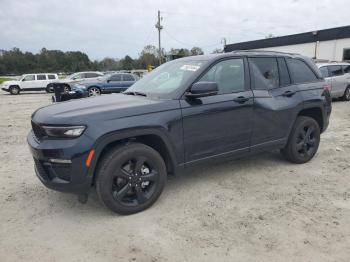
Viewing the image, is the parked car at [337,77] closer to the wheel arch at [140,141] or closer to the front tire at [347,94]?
the front tire at [347,94]

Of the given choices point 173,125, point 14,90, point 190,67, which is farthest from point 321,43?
point 173,125

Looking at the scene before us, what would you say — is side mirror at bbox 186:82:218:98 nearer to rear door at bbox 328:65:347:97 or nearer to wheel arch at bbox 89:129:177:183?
wheel arch at bbox 89:129:177:183

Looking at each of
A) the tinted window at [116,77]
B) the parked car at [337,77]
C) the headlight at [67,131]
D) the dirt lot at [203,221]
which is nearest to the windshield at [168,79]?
the headlight at [67,131]

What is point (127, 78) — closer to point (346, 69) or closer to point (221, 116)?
point (346, 69)

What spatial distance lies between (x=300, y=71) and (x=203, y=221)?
310cm

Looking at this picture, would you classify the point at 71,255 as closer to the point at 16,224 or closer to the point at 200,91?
the point at 16,224

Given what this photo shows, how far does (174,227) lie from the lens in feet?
10.9

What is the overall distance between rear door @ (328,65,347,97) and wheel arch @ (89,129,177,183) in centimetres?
1098

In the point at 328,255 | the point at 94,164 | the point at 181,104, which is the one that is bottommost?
the point at 328,255

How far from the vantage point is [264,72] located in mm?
4645

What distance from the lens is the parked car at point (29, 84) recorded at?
2425 centimetres

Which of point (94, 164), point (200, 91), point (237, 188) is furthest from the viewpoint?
point (237, 188)

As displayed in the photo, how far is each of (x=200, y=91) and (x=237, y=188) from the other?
148 cm

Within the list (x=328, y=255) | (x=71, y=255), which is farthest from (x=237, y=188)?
(x=71, y=255)
